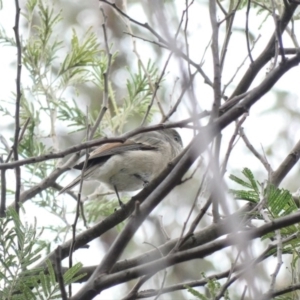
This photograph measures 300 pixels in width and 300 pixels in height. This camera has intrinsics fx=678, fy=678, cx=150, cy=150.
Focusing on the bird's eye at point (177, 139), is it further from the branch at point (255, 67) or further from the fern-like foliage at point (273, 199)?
the fern-like foliage at point (273, 199)

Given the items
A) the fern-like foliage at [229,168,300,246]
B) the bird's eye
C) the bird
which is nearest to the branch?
the fern-like foliage at [229,168,300,246]

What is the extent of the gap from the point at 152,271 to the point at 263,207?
1.66 feet

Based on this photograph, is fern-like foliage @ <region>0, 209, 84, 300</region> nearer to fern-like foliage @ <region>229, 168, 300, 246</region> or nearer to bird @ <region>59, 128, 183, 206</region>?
fern-like foliage @ <region>229, 168, 300, 246</region>

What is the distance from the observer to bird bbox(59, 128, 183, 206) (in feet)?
15.3

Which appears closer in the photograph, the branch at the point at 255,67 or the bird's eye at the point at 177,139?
the branch at the point at 255,67

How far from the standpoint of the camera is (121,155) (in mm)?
4859

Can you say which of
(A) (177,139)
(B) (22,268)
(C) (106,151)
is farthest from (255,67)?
(A) (177,139)

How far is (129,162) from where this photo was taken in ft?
15.9

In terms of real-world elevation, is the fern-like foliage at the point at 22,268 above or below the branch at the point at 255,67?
below

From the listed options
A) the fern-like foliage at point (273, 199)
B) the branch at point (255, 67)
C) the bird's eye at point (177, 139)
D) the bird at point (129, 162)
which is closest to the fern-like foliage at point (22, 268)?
the fern-like foliage at point (273, 199)

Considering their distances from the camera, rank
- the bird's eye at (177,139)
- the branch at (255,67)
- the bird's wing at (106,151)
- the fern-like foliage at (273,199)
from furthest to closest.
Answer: the bird's eye at (177,139) < the bird's wing at (106,151) < the branch at (255,67) < the fern-like foliage at (273,199)

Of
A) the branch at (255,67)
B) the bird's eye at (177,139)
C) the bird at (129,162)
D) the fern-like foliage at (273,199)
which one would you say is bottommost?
the fern-like foliage at (273,199)

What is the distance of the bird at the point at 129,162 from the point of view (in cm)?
466

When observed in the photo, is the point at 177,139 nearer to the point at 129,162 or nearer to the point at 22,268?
the point at 129,162
